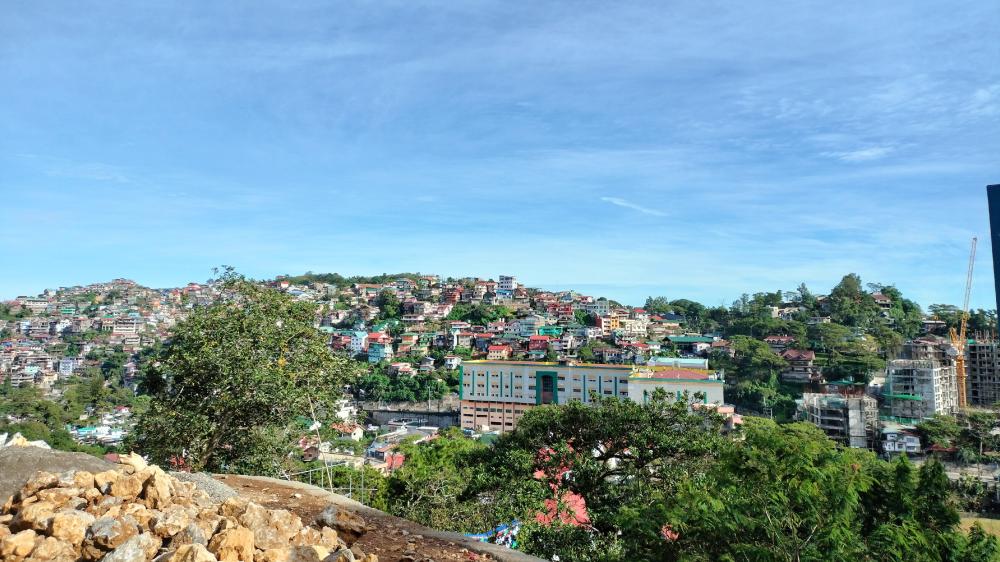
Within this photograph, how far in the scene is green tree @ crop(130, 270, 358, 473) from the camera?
8.75 metres

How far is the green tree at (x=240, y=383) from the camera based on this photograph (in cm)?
875

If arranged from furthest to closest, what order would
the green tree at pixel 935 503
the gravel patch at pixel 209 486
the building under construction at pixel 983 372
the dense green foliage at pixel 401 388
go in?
the dense green foliage at pixel 401 388 < the building under construction at pixel 983 372 < the green tree at pixel 935 503 < the gravel patch at pixel 209 486

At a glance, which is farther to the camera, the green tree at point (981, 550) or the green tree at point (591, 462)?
the green tree at point (591, 462)

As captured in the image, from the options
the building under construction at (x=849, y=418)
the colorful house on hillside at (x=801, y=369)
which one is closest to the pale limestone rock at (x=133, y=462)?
the building under construction at (x=849, y=418)

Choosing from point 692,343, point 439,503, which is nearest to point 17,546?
point 439,503

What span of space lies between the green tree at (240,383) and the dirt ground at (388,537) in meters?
2.39

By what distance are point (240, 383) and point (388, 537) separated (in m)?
4.56

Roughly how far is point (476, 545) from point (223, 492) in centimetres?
264

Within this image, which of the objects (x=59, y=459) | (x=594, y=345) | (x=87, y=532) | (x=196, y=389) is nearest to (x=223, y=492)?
(x=59, y=459)

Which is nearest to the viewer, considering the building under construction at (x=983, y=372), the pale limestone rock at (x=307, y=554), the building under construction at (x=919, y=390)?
the pale limestone rock at (x=307, y=554)

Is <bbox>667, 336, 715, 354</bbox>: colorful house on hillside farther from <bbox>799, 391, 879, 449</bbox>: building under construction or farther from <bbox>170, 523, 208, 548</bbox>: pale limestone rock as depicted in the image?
<bbox>170, 523, 208, 548</bbox>: pale limestone rock

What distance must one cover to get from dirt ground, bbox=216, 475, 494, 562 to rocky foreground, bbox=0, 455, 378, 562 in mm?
314

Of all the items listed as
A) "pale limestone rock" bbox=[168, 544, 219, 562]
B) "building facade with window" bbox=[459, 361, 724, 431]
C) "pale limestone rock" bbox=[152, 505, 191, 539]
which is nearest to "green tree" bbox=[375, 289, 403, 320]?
"building facade with window" bbox=[459, 361, 724, 431]

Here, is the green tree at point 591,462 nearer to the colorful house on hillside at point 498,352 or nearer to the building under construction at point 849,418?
the building under construction at point 849,418
